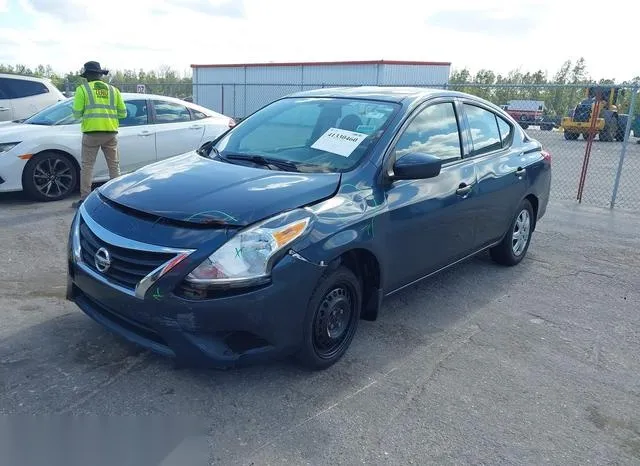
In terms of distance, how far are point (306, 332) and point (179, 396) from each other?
31.1 inches

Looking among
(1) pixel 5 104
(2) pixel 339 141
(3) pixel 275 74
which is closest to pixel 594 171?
(2) pixel 339 141

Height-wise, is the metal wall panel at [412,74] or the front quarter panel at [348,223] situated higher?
the metal wall panel at [412,74]

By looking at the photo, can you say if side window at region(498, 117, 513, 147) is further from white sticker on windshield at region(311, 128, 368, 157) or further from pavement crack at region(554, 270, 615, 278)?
white sticker on windshield at region(311, 128, 368, 157)

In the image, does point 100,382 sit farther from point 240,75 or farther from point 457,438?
point 240,75

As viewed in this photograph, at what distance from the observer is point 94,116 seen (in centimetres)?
704

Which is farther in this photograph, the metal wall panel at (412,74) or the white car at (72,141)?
the metal wall panel at (412,74)

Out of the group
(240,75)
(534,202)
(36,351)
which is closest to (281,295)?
(36,351)

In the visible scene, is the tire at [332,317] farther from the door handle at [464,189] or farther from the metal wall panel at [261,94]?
the metal wall panel at [261,94]

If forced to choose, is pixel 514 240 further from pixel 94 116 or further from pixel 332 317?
pixel 94 116

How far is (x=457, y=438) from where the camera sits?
2.86 metres

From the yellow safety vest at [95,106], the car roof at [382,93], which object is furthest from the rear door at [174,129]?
the car roof at [382,93]

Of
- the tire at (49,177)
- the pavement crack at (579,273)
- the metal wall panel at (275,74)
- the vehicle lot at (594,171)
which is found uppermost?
the metal wall panel at (275,74)

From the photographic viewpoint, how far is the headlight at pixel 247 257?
9.26 ft

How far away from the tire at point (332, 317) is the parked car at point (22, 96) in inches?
379
